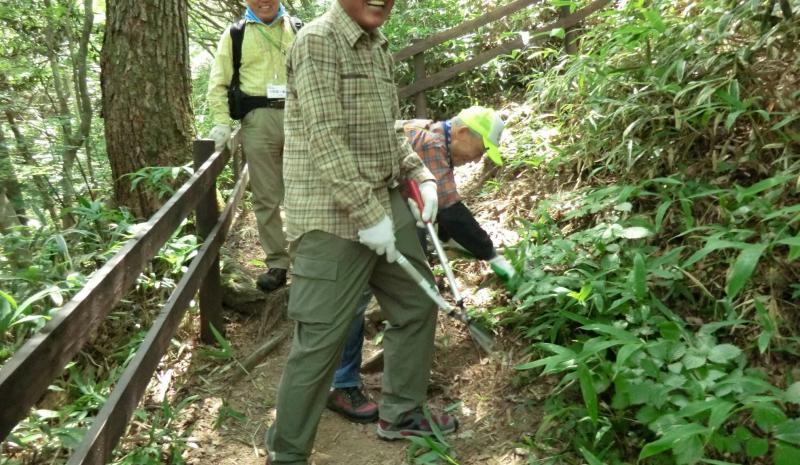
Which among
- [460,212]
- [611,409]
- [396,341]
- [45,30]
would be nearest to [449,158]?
[460,212]

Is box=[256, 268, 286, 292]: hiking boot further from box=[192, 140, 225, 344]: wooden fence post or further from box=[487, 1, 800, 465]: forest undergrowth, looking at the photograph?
box=[487, 1, 800, 465]: forest undergrowth

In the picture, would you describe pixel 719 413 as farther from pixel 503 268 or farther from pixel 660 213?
pixel 503 268

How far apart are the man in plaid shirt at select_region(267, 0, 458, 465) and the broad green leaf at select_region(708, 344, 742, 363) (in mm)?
1192

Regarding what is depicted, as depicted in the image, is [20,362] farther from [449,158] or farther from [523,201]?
[523,201]

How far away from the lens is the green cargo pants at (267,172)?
4.34 metres

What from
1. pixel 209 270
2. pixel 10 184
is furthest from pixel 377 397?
pixel 10 184

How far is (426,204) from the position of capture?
9.32 ft

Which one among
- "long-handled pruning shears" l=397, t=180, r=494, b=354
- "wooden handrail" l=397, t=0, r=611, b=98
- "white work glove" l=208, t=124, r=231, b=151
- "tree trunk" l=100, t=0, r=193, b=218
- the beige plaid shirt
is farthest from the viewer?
"wooden handrail" l=397, t=0, r=611, b=98

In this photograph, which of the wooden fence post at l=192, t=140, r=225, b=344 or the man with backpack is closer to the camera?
the wooden fence post at l=192, t=140, r=225, b=344

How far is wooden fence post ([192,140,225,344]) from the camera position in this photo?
12.5ft

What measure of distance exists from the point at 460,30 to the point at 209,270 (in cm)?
467

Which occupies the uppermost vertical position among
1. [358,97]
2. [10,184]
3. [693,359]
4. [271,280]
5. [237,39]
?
[237,39]

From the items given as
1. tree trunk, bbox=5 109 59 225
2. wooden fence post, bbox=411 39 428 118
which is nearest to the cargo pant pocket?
tree trunk, bbox=5 109 59 225

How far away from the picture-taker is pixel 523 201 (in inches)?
185
